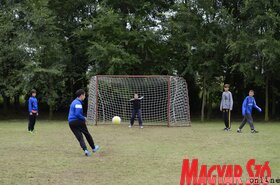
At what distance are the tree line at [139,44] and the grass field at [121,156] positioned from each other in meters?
9.78

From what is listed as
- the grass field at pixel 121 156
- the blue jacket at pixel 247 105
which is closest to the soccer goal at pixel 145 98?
the blue jacket at pixel 247 105

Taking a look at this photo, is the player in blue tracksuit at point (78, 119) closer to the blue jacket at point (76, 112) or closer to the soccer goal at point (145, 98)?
the blue jacket at point (76, 112)

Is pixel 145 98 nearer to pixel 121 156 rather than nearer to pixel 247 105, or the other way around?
pixel 247 105

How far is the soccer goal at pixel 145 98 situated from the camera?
70.5 feet

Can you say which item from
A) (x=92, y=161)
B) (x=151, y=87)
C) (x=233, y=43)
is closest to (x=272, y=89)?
(x=233, y=43)

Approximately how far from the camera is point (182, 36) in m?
24.9

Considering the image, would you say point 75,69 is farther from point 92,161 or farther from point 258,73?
point 92,161

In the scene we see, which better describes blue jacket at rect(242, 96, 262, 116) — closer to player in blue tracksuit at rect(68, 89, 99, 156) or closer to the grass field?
the grass field

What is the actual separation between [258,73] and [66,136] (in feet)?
40.3

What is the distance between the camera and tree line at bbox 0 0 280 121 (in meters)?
23.5

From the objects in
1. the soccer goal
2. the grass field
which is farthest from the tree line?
the grass field

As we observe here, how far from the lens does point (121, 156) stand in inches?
413

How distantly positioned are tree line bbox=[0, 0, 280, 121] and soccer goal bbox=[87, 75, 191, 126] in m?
1.86

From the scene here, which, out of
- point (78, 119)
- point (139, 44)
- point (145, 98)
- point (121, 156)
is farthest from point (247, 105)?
point (139, 44)
